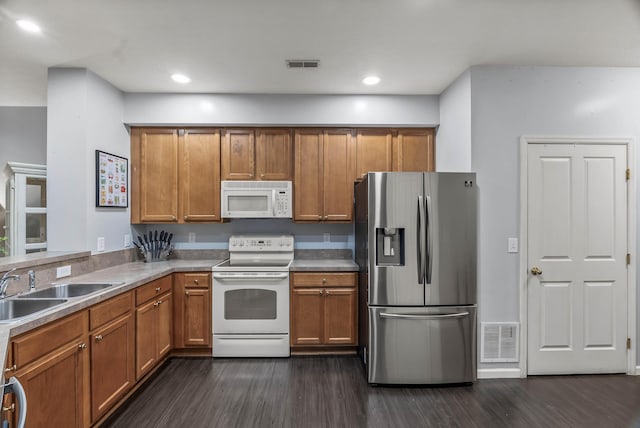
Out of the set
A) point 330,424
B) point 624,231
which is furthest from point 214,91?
point 624,231

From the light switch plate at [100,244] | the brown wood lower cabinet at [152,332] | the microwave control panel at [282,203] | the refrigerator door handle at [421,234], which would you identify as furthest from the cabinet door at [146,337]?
the refrigerator door handle at [421,234]

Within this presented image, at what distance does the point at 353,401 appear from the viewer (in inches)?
97.4

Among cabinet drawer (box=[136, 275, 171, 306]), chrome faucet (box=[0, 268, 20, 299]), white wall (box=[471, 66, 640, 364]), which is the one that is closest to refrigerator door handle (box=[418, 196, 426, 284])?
white wall (box=[471, 66, 640, 364])

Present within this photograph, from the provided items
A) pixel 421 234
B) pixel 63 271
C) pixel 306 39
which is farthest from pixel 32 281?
pixel 421 234

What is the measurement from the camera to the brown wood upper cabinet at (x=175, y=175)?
3523 millimetres

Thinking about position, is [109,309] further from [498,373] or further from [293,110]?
[498,373]

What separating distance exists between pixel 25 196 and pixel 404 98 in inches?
177

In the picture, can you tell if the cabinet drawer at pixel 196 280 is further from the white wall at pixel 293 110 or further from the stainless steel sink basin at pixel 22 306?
the white wall at pixel 293 110

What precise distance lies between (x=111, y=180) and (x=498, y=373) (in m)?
4.03

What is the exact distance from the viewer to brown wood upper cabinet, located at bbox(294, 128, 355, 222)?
11.7ft

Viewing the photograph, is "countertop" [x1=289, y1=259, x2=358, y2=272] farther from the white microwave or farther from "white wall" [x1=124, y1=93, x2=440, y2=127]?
"white wall" [x1=124, y1=93, x2=440, y2=127]

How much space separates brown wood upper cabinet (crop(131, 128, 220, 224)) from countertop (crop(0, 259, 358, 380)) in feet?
1.79

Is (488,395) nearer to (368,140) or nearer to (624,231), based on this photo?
(624,231)

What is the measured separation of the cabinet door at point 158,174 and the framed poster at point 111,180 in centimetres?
16
